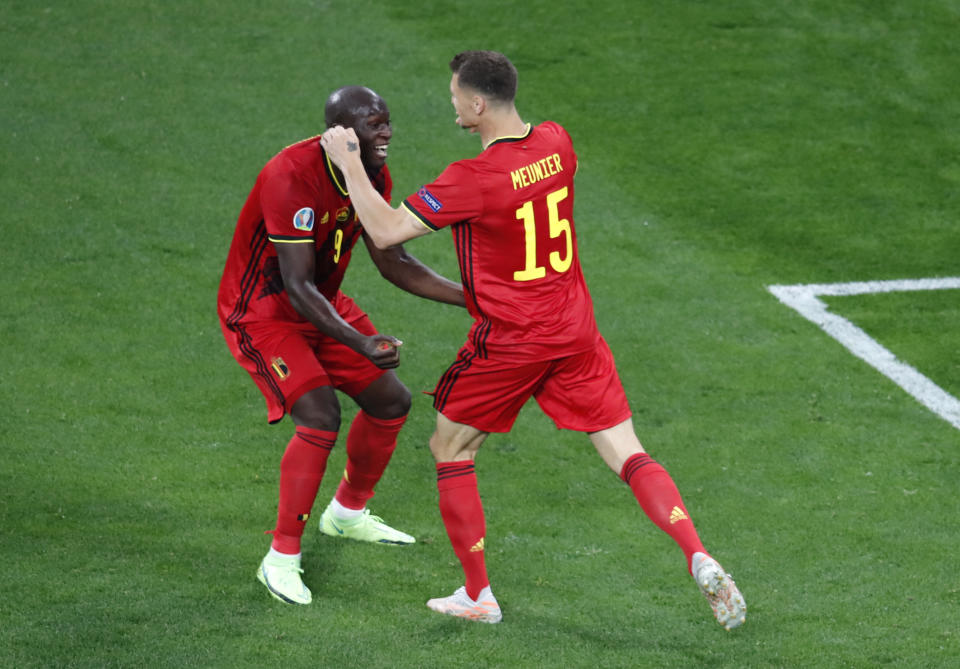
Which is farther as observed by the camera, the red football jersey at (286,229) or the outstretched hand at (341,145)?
the red football jersey at (286,229)

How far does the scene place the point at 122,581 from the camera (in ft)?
18.2

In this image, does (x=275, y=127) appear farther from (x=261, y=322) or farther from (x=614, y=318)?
(x=261, y=322)

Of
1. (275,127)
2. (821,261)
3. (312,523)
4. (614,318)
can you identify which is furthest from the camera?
(275,127)

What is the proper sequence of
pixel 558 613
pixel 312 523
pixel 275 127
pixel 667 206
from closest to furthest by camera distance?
pixel 558 613 → pixel 312 523 → pixel 667 206 → pixel 275 127

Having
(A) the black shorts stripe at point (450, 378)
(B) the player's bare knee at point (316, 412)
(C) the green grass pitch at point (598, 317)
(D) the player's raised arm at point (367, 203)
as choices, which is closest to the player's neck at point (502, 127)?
(D) the player's raised arm at point (367, 203)

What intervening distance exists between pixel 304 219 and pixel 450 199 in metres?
0.75

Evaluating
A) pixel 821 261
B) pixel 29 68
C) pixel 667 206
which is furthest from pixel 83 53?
pixel 821 261

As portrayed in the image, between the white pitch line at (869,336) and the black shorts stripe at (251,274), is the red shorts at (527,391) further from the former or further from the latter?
the white pitch line at (869,336)

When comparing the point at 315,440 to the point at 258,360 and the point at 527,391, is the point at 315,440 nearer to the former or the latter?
the point at 258,360

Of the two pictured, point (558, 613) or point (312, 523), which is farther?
point (312, 523)

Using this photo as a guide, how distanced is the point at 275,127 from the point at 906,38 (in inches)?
256

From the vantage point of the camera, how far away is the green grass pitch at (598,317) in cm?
540

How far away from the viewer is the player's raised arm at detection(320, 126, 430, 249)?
498cm

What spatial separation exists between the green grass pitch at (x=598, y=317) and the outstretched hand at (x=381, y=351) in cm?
103
